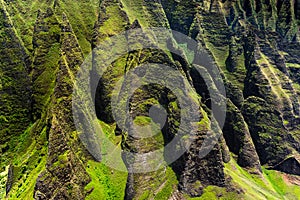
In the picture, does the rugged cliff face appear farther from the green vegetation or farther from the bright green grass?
the bright green grass

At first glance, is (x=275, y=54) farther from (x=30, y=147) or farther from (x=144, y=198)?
(x=30, y=147)

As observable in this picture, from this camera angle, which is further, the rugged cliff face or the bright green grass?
the bright green grass

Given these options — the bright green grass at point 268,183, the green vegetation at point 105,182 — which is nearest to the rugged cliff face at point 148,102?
the green vegetation at point 105,182

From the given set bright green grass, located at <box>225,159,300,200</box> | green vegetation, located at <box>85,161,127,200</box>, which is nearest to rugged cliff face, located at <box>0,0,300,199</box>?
green vegetation, located at <box>85,161,127,200</box>

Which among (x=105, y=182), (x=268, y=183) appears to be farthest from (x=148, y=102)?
(x=268, y=183)

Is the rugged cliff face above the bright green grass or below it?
above

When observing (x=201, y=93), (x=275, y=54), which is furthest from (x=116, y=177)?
(x=275, y=54)

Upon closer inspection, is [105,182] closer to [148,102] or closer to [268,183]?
[148,102]

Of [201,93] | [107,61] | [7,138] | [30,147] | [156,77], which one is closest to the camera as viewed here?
[30,147]
